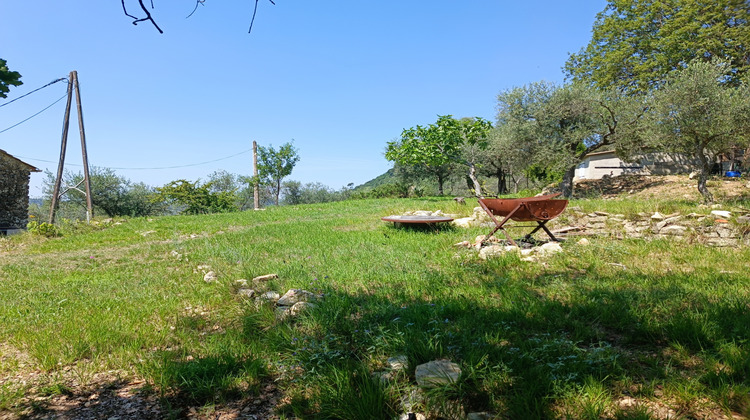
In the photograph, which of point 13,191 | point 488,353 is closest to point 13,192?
point 13,191

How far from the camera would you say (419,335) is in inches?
101

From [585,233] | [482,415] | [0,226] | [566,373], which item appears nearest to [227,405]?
[482,415]

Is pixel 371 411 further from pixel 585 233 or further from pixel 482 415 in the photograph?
pixel 585 233

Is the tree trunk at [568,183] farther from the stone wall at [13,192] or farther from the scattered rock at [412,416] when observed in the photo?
the stone wall at [13,192]

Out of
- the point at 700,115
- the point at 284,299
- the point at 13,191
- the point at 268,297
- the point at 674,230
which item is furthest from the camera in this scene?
the point at 13,191

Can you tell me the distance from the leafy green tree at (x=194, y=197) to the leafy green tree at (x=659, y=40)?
91.7 feet

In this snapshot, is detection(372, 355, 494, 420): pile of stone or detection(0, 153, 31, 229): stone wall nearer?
detection(372, 355, 494, 420): pile of stone

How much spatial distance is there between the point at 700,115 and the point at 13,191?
95.3 feet

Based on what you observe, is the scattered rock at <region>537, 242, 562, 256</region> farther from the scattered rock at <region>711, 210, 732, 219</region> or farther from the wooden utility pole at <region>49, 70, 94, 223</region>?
the wooden utility pole at <region>49, 70, 94, 223</region>

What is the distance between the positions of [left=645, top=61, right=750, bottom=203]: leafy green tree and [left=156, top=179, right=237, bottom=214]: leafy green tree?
89.9 ft

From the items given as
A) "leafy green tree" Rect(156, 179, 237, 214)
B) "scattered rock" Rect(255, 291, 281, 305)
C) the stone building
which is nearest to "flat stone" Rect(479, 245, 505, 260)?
"scattered rock" Rect(255, 291, 281, 305)

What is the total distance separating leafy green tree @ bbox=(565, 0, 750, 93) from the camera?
17.6 metres

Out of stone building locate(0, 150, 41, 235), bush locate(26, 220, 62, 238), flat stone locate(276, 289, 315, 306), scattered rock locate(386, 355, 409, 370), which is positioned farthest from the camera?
stone building locate(0, 150, 41, 235)

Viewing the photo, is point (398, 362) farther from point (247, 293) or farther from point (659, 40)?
point (659, 40)
